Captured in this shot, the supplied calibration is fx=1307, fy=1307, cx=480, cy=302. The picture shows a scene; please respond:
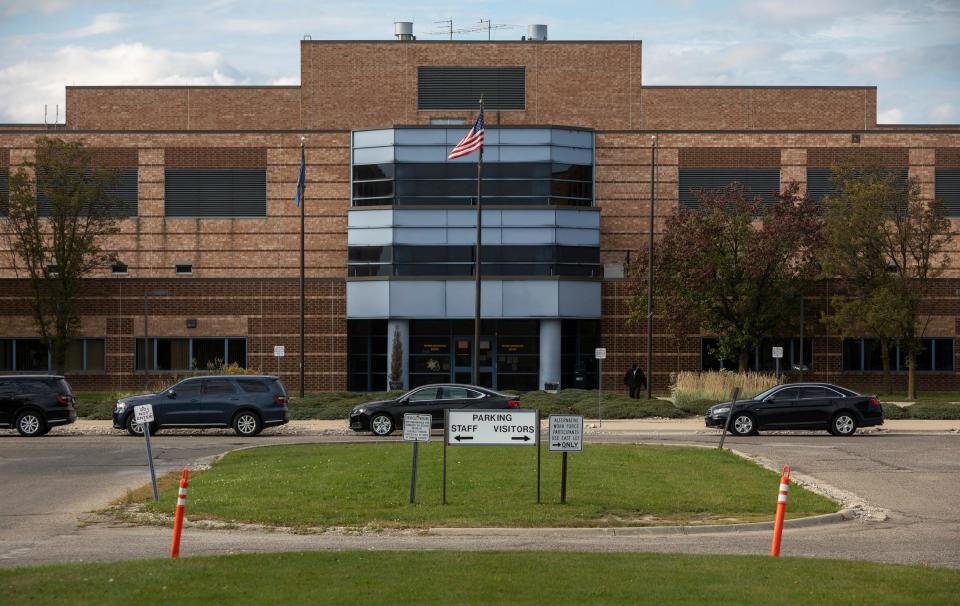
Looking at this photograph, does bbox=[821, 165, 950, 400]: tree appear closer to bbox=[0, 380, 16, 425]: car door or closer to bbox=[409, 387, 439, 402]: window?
bbox=[409, 387, 439, 402]: window

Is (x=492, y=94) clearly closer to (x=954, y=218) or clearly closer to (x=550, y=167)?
(x=550, y=167)

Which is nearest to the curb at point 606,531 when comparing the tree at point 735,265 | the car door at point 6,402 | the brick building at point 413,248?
the car door at point 6,402

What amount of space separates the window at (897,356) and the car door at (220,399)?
97.0 feet

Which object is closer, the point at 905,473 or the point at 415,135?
Result: the point at 905,473

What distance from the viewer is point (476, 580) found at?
11.6 meters

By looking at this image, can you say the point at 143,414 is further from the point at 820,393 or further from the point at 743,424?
the point at 820,393

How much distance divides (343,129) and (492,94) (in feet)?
23.7

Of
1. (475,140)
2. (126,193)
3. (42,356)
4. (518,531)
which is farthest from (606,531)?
(42,356)

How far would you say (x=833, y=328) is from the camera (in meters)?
52.6

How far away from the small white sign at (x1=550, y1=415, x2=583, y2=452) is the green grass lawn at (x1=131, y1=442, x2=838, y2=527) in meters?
0.81

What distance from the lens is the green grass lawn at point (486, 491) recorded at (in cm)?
1738

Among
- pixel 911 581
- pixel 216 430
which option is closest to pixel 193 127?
pixel 216 430

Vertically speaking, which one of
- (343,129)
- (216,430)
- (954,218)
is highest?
(343,129)

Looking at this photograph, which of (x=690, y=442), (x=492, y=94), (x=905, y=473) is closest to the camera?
(x=905, y=473)
